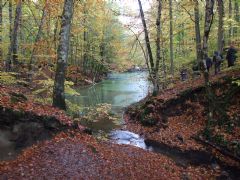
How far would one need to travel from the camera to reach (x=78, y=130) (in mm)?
11750

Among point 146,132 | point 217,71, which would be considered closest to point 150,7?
point 217,71

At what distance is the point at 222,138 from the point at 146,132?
15.1 ft

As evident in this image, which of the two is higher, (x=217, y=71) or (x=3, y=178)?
(x=217, y=71)

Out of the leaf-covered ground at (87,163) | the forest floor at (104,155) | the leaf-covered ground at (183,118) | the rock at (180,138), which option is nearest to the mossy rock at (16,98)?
the forest floor at (104,155)

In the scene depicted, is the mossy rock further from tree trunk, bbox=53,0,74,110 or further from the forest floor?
tree trunk, bbox=53,0,74,110

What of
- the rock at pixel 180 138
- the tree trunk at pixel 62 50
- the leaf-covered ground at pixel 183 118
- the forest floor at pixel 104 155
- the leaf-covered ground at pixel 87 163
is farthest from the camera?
the rock at pixel 180 138

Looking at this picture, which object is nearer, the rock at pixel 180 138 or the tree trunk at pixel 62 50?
the tree trunk at pixel 62 50

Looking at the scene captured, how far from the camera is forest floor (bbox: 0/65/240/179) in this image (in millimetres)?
8555

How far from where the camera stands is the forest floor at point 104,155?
8555mm

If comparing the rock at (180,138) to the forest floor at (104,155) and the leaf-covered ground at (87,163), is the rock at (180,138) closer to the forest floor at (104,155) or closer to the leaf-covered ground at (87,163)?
the forest floor at (104,155)

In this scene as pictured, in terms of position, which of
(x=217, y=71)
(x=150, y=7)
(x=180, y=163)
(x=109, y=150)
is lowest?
(x=180, y=163)

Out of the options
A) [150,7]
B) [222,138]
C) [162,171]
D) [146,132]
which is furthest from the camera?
[150,7]

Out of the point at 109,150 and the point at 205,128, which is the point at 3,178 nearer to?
the point at 109,150

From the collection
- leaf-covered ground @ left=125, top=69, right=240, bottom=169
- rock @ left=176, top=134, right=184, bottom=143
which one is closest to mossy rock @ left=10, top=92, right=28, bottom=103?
leaf-covered ground @ left=125, top=69, right=240, bottom=169
